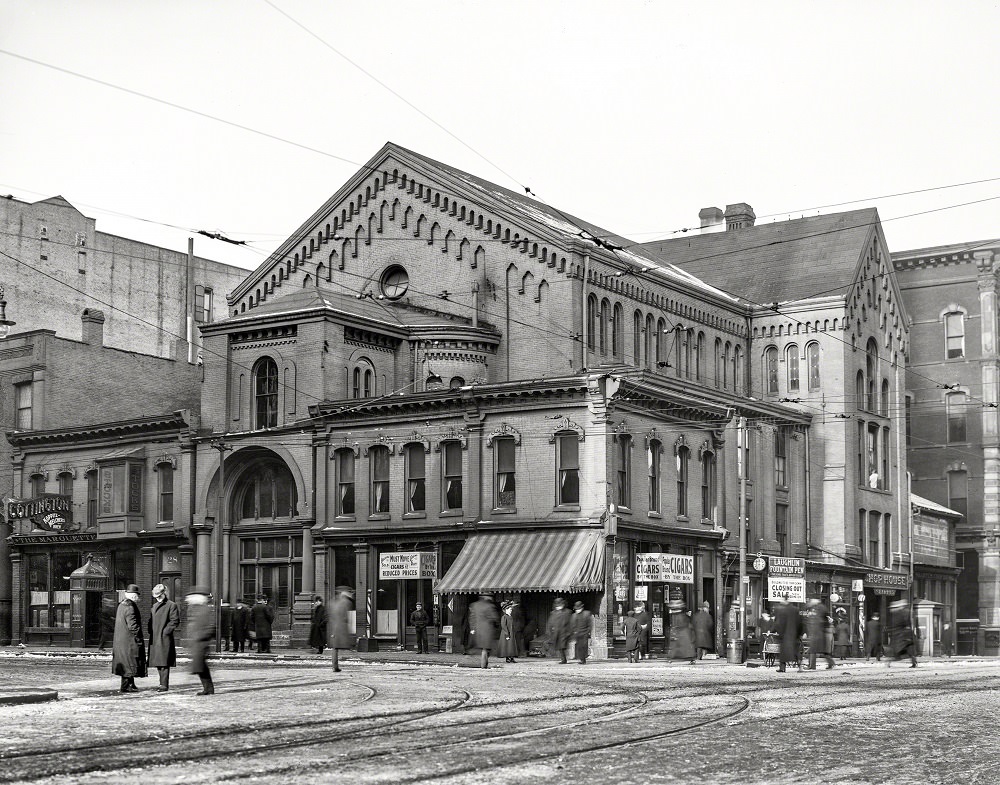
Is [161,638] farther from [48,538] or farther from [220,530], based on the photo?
[48,538]

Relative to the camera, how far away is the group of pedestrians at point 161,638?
2203 centimetres

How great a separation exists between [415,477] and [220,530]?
7.32 metres

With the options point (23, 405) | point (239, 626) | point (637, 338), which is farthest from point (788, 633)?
point (23, 405)

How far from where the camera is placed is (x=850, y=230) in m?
61.8

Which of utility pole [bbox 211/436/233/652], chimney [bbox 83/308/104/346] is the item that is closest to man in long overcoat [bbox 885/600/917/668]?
utility pole [bbox 211/436/233/652]

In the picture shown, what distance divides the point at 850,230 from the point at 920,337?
40.8 feet

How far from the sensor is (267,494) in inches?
1925

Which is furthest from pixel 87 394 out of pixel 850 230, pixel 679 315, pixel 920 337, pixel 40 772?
pixel 40 772

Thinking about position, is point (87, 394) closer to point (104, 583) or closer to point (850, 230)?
point (104, 583)

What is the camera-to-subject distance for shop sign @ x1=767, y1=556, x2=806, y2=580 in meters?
50.2

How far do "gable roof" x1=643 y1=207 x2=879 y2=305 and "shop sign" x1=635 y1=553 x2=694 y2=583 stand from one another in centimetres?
1795

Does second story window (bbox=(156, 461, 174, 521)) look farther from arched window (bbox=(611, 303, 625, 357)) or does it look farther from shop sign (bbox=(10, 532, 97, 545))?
arched window (bbox=(611, 303, 625, 357))

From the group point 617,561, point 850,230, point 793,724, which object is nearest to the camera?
point 793,724

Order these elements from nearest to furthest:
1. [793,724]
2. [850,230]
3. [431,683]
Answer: [793,724]
[431,683]
[850,230]
